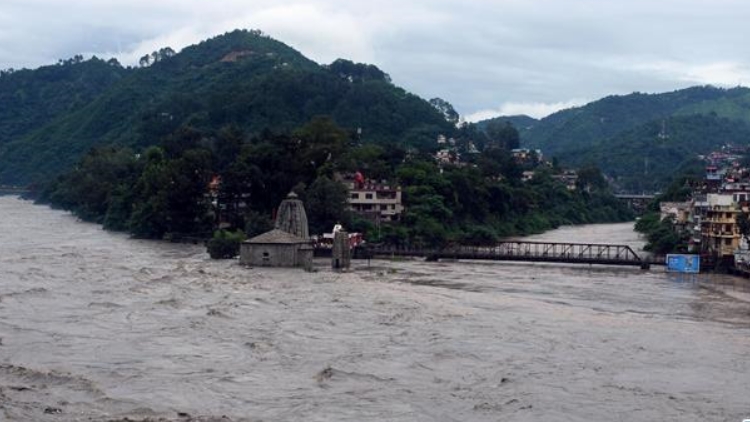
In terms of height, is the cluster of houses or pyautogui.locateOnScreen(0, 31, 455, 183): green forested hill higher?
pyautogui.locateOnScreen(0, 31, 455, 183): green forested hill

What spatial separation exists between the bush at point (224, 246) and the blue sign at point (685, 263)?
2034 cm

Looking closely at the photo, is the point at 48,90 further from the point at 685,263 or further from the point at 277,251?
the point at 685,263

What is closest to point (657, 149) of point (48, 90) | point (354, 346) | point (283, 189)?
point (48, 90)

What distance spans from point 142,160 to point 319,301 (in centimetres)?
4483

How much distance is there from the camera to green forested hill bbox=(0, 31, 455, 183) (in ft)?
308

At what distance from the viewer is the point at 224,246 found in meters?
45.5

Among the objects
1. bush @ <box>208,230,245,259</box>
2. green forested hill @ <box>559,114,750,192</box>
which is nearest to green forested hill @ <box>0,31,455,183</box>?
green forested hill @ <box>559,114,750,192</box>

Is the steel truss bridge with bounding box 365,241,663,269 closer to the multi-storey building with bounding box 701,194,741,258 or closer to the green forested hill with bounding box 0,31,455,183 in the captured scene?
the multi-storey building with bounding box 701,194,741,258

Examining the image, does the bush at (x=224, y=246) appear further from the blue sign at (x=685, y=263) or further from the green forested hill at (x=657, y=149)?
the green forested hill at (x=657, y=149)

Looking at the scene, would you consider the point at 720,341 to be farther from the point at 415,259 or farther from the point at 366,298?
the point at 415,259

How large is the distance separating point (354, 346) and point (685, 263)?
91.7 feet

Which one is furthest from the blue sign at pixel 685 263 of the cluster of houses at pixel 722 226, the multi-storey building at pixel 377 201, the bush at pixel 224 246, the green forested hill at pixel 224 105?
A: the green forested hill at pixel 224 105

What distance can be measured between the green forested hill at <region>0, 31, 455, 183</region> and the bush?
1537 inches

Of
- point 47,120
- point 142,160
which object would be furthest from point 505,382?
point 47,120
